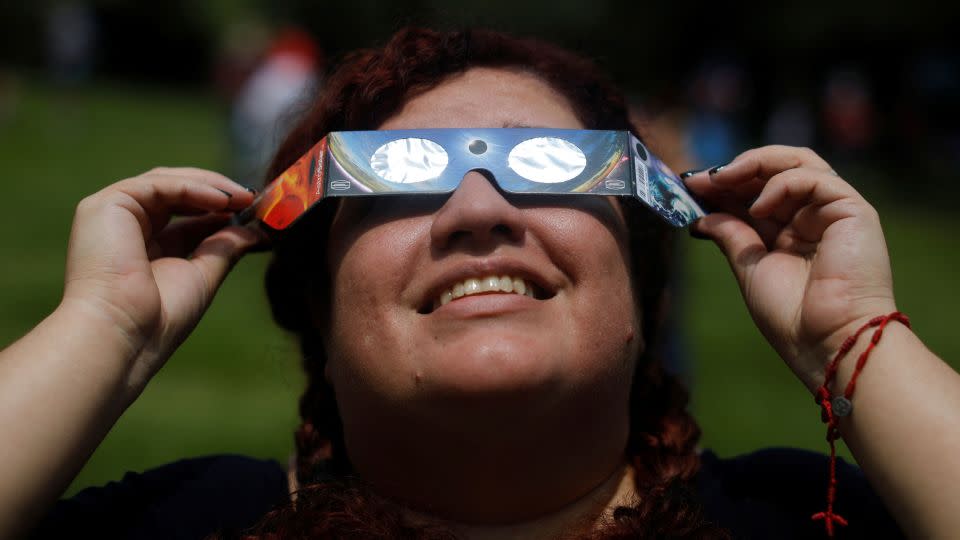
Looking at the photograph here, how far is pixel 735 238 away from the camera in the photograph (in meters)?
2.48

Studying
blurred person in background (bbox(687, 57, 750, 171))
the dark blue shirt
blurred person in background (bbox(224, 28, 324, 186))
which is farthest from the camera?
blurred person in background (bbox(687, 57, 750, 171))

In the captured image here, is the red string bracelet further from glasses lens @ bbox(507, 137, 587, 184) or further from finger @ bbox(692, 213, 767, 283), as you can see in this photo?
glasses lens @ bbox(507, 137, 587, 184)

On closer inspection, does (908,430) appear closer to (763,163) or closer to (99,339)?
(763,163)

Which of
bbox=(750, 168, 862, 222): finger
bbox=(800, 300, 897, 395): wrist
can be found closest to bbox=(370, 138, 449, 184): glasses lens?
bbox=(750, 168, 862, 222): finger

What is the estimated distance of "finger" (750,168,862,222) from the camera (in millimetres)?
2262

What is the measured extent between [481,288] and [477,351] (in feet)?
0.56

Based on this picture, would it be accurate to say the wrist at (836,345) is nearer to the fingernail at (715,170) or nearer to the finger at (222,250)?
the fingernail at (715,170)

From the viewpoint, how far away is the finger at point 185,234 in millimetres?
2566

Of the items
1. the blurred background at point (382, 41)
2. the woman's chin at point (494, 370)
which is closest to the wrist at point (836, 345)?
the woman's chin at point (494, 370)

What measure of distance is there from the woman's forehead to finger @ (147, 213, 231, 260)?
604mm

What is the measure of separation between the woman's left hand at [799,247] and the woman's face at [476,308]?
0.34 m

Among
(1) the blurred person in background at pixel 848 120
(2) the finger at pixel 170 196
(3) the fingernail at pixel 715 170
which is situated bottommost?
(1) the blurred person in background at pixel 848 120

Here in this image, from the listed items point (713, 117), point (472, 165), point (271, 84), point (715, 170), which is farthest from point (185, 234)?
point (713, 117)

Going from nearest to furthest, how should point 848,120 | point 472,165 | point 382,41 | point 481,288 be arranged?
point 481,288 → point 472,165 → point 382,41 → point 848,120
